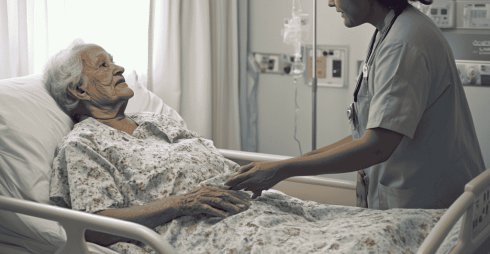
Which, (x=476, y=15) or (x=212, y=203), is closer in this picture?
(x=212, y=203)

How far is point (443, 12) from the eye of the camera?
334 cm

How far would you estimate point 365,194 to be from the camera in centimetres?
234

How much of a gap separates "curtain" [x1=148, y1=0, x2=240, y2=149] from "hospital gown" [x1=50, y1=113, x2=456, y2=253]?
1.07m

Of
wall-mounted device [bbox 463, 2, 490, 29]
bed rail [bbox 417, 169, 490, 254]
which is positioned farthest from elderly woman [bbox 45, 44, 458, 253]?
wall-mounted device [bbox 463, 2, 490, 29]

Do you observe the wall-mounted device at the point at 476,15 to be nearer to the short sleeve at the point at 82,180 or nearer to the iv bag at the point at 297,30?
the iv bag at the point at 297,30

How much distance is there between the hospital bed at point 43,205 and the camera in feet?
5.91

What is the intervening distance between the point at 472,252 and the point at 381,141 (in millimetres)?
366

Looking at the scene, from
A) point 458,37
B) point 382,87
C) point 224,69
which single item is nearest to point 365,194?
point 382,87

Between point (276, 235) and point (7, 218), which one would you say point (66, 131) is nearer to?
point (7, 218)

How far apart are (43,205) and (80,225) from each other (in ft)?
0.41

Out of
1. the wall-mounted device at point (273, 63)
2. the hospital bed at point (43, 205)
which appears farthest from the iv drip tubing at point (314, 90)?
the hospital bed at point (43, 205)

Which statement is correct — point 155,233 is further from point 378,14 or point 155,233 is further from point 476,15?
point 476,15

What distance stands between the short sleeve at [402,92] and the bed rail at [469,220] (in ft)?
0.76

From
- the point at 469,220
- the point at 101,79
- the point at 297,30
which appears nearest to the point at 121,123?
the point at 101,79
